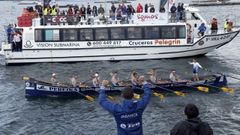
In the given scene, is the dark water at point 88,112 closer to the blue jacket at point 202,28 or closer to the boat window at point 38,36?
the boat window at point 38,36

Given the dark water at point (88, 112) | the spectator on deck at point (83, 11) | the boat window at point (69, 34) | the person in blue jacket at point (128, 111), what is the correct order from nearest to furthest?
Answer: the person in blue jacket at point (128, 111), the dark water at point (88, 112), the boat window at point (69, 34), the spectator on deck at point (83, 11)

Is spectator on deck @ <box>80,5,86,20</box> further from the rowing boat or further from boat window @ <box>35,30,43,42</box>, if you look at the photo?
the rowing boat

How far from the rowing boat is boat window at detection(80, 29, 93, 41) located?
960cm

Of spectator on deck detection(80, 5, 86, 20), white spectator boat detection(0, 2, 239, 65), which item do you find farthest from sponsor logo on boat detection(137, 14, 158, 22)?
spectator on deck detection(80, 5, 86, 20)

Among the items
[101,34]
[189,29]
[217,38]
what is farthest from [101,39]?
[217,38]

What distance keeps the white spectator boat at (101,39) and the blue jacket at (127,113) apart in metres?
24.8

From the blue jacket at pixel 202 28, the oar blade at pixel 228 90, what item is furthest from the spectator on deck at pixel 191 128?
the blue jacket at pixel 202 28

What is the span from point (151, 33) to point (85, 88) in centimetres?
1099

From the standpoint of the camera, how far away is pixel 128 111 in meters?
9.23

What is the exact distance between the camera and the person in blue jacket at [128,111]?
9164 millimetres

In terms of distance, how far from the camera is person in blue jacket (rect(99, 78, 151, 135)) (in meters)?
9.16

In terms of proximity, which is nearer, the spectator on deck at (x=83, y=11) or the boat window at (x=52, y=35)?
the boat window at (x=52, y=35)

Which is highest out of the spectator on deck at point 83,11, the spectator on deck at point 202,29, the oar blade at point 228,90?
the spectator on deck at point 83,11

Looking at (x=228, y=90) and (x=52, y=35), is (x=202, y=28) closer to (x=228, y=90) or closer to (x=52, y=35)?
(x=228, y=90)
